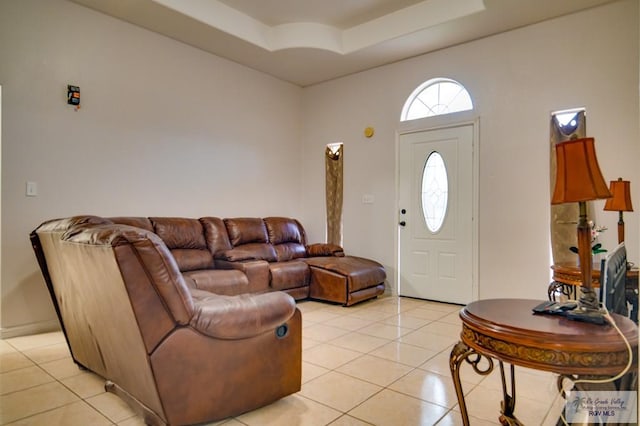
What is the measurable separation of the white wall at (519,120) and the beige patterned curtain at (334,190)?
12.8 inches

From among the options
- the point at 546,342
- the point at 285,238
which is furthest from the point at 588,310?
the point at 285,238

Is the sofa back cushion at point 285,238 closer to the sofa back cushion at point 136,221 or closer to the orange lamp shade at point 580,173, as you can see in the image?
the sofa back cushion at point 136,221

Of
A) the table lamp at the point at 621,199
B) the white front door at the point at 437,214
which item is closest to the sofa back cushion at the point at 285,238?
the white front door at the point at 437,214

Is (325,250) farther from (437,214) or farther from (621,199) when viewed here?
(621,199)

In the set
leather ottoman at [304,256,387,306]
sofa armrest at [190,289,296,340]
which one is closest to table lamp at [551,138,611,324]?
sofa armrest at [190,289,296,340]

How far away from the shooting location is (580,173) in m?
1.36

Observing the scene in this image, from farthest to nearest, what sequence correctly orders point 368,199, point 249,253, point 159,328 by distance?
point 368,199 → point 249,253 → point 159,328

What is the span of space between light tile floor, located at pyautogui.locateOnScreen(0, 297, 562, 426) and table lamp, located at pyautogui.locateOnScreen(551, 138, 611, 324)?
0.66 metres

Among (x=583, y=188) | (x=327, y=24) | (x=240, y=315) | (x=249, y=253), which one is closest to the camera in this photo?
(x=583, y=188)

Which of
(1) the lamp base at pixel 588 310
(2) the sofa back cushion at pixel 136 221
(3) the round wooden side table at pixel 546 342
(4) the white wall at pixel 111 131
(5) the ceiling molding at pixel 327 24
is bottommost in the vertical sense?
(3) the round wooden side table at pixel 546 342

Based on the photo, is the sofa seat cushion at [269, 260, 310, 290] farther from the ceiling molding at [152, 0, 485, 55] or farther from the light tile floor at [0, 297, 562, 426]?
the ceiling molding at [152, 0, 485, 55]

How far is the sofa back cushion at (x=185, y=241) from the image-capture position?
3.96 meters

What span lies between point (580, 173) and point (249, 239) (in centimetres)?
387

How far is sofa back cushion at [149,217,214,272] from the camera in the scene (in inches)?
156
